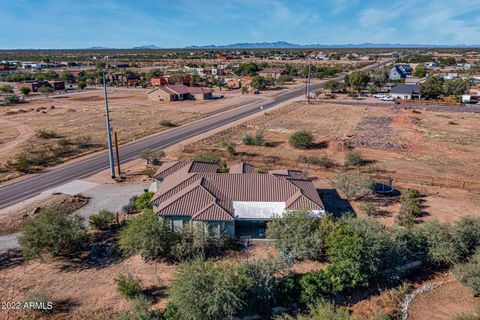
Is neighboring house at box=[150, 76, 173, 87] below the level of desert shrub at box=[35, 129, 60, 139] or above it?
above

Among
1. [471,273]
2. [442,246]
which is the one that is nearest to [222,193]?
[442,246]

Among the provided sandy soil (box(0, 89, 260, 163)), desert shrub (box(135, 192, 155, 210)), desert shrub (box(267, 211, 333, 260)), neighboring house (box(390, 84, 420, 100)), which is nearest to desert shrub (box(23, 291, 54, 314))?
desert shrub (box(135, 192, 155, 210))

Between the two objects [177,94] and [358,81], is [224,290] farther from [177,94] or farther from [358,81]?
[358,81]

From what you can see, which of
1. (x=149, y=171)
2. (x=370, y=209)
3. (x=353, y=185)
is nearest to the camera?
(x=370, y=209)

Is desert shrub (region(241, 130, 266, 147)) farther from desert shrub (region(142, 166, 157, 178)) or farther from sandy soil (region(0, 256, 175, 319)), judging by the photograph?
sandy soil (region(0, 256, 175, 319))

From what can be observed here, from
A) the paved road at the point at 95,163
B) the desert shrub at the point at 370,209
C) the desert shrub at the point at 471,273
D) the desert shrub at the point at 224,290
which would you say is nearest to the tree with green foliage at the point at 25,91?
the paved road at the point at 95,163

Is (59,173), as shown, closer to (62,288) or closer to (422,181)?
(62,288)

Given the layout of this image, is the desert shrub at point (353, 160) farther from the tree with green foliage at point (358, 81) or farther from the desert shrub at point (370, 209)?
the tree with green foliage at point (358, 81)
